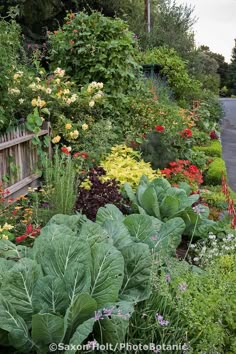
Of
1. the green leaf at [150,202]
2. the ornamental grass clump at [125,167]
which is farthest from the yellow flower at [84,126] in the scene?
the green leaf at [150,202]

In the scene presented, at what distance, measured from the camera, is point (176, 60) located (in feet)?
53.2

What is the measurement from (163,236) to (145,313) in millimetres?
980

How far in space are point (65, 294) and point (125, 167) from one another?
3565 millimetres

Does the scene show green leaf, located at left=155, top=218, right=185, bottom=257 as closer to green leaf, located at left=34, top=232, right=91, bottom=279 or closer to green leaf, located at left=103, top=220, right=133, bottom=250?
green leaf, located at left=103, top=220, right=133, bottom=250

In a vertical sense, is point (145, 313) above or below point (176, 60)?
below

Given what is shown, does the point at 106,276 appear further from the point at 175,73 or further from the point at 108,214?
the point at 175,73

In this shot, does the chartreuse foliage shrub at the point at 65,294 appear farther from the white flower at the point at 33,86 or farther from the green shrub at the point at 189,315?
the white flower at the point at 33,86

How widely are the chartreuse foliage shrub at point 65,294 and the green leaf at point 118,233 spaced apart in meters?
0.28

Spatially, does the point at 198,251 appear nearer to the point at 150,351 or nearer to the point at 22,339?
the point at 150,351

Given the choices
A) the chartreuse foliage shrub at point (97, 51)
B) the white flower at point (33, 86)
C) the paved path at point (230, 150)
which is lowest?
the paved path at point (230, 150)

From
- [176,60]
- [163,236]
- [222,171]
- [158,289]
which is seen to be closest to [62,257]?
[158,289]

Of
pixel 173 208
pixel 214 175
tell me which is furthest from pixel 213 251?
pixel 214 175

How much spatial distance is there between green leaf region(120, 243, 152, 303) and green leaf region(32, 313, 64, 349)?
0.50 m

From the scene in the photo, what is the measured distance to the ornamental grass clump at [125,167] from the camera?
551 cm
